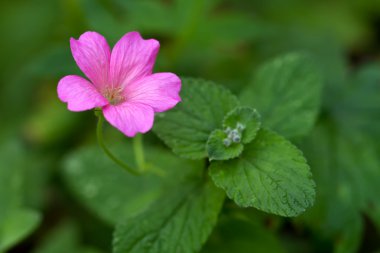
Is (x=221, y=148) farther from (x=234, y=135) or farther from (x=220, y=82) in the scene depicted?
(x=220, y=82)

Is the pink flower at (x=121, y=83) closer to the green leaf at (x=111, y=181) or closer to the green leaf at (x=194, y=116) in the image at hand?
the green leaf at (x=194, y=116)

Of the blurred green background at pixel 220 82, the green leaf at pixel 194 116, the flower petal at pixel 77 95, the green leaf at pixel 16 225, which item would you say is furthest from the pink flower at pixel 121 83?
the green leaf at pixel 16 225

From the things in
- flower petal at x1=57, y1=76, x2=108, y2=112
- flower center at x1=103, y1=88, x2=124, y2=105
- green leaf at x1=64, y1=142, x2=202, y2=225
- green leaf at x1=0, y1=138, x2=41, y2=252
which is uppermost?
flower petal at x1=57, y1=76, x2=108, y2=112

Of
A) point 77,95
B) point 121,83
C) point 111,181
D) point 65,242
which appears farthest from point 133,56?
point 65,242

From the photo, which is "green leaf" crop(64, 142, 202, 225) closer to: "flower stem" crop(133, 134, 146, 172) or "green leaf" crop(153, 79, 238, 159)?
"flower stem" crop(133, 134, 146, 172)

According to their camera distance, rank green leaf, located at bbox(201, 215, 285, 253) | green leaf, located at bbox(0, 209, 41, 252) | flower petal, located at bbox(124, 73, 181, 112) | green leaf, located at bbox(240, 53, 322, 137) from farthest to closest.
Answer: green leaf, located at bbox(0, 209, 41, 252)
green leaf, located at bbox(201, 215, 285, 253)
green leaf, located at bbox(240, 53, 322, 137)
flower petal, located at bbox(124, 73, 181, 112)

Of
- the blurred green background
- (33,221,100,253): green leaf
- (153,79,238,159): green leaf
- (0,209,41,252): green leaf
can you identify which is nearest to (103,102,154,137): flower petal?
(153,79,238,159): green leaf
